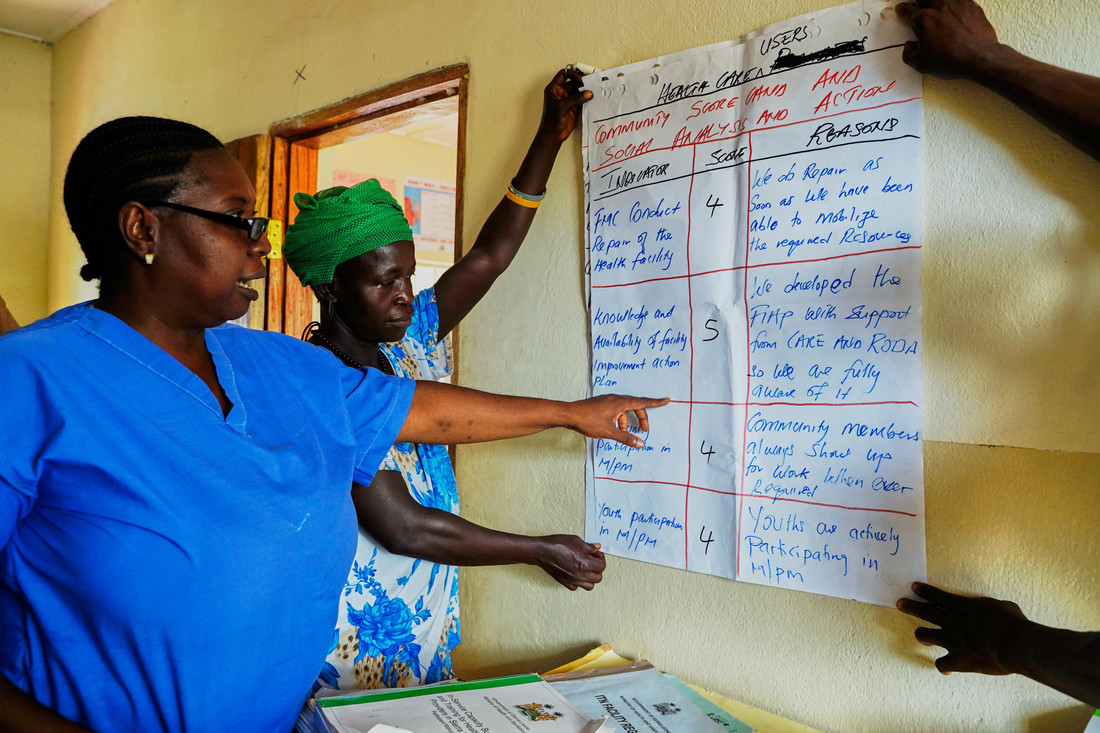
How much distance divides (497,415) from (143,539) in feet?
1.74

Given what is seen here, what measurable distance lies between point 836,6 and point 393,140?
4042 mm

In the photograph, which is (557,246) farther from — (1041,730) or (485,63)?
(1041,730)

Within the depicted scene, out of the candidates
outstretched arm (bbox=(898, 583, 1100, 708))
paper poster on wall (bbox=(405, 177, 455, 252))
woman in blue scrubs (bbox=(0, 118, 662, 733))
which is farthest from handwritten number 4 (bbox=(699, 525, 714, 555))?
paper poster on wall (bbox=(405, 177, 455, 252))

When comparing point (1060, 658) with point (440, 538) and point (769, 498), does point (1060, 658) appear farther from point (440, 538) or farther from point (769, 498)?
point (440, 538)

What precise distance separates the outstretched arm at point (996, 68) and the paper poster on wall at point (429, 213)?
3.89 metres

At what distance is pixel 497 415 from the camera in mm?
1182

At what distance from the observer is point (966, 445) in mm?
974

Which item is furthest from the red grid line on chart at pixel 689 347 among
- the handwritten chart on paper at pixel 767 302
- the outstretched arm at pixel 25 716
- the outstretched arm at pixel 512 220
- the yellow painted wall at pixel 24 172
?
the yellow painted wall at pixel 24 172

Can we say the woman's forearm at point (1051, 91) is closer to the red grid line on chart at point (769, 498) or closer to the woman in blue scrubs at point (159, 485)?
the red grid line on chart at point (769, 498)

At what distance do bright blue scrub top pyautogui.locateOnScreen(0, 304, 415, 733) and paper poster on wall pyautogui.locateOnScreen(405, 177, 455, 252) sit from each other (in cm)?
386

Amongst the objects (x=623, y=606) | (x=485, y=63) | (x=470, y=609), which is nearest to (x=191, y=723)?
(x=623, y=606)

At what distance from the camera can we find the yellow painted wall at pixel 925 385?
902 millimetres

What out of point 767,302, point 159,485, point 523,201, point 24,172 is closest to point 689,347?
point 767,302

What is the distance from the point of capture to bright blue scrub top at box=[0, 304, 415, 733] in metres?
0.77
